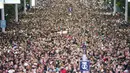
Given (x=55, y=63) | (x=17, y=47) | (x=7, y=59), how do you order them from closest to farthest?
(x=55, y=63) → (x=7, y=59) → (x=17, y=47)

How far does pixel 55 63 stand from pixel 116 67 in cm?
545

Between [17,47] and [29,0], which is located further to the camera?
[29,0]

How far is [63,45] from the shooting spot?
52.9 metres

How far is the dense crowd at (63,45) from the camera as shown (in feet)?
127

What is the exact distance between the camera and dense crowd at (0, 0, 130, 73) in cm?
3859

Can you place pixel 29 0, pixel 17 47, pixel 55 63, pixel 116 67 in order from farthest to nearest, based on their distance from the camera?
1. pixel 29 0
2. pixel 17 47
3. pixel 55 63
4. pixel 116 67

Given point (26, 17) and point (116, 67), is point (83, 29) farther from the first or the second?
point (116, 67)

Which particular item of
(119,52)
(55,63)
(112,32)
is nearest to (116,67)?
(55,63)

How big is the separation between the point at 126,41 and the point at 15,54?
14.4m

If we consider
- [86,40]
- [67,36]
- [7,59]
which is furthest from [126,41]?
[7,59]

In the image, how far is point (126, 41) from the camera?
55.6 m

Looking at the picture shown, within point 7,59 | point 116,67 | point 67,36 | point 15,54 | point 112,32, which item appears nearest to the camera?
point 116,67

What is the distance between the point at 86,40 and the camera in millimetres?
56344

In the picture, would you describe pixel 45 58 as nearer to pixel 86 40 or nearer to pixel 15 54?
pixel 15 54
